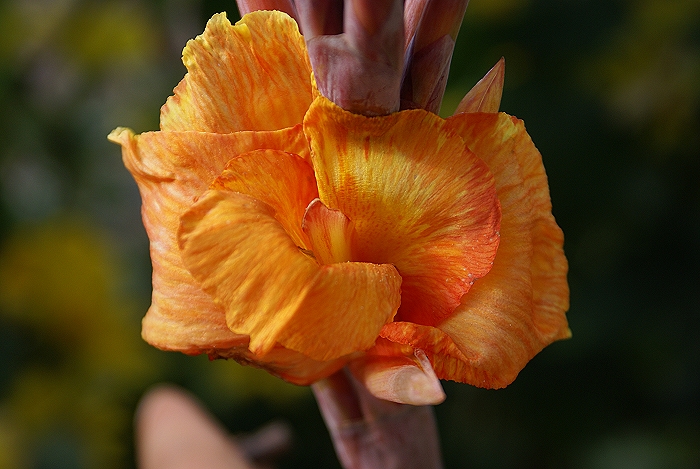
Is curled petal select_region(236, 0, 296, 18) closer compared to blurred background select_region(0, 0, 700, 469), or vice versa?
curled petal select_region(236, 0, 296, 18)

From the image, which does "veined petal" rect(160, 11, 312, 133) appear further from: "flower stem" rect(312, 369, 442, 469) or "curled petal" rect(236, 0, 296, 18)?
"flower stem" rect(312, 369, 442, 469)

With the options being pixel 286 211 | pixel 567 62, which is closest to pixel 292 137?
pixel 286 211

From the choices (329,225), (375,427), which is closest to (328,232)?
(329,225)

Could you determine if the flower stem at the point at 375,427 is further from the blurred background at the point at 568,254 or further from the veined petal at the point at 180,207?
the blurred background at the point at 568,254

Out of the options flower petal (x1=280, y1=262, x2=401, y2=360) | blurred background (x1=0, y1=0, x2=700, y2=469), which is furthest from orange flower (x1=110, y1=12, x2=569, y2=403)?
blurred background (x1=0, y1=0, x2=700, y2=469)

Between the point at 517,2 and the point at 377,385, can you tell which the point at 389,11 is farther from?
the point at 517,2

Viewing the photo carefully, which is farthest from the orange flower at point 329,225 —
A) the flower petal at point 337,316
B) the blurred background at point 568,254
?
the blurred background at point 568,254

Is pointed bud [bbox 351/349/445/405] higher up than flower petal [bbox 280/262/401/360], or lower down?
lower down
